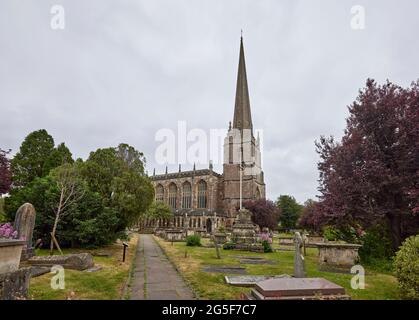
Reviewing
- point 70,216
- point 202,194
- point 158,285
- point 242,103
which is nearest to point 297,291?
point 158,285

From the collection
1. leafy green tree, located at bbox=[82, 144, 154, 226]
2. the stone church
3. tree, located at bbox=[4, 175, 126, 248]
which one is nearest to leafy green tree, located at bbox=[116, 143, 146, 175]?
leafy green tree, located at bbox=[82, 144, 154, 226]

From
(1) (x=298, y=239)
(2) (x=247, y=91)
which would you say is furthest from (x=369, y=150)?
(2) (x=247, y=91)

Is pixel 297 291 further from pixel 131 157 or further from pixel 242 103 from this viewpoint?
pixel 242 103

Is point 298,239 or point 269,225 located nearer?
point 298,239

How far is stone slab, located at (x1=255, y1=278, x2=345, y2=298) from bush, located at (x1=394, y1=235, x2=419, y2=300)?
117 inches

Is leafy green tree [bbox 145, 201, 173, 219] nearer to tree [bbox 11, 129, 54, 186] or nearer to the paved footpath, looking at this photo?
tree [bbox 11, 129, 54, 186]

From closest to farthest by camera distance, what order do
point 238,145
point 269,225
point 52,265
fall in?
point 52,265, point 269,225, point 238,145

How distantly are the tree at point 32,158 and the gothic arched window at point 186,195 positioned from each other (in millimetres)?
42804

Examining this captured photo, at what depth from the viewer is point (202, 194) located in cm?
6831

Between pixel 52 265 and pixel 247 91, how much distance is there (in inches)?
2513

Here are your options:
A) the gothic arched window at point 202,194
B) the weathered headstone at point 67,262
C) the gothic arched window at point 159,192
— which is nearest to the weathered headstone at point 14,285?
the weathered headstone at point 67,262

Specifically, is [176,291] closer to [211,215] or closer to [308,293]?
[308,293]

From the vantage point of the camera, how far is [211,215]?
5862 cm

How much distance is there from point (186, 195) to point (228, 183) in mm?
15254
